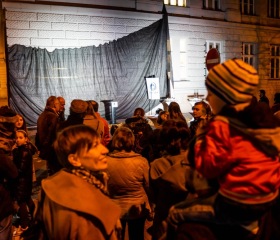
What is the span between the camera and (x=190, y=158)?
6.43ft

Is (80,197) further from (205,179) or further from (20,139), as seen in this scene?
(20,139)

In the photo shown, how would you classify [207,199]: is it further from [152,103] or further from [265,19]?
[265,19]

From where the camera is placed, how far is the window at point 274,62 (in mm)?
21809

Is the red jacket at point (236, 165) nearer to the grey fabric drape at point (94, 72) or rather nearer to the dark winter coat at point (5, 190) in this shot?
the dark winter coat at point (5, 190)

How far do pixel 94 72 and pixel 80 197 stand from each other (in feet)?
39.3

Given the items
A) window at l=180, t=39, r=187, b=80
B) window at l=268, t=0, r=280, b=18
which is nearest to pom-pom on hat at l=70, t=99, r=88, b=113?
window at l=180, t=39, r=187, b=80

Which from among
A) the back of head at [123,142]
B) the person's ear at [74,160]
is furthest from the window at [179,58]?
the person's ear at [74,160]

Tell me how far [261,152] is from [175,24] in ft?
52.2

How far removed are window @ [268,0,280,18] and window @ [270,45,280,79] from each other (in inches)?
74.3

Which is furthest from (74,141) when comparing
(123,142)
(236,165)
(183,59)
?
(183,59)

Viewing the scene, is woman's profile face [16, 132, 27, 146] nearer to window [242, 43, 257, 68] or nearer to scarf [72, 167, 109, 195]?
scarf [72, 167, 109, 195]

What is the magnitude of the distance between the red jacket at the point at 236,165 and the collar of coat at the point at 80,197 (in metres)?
0.71

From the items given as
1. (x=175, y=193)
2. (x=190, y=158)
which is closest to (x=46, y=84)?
(x=175, y=193)

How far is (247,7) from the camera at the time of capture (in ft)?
68.3
